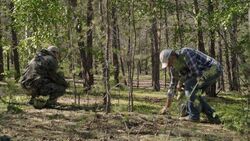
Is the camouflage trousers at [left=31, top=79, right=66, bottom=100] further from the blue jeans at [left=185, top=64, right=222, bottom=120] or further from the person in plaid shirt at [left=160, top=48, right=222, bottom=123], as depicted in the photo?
the blue jeans at [left=185, top=64, right=222, bottom=120]

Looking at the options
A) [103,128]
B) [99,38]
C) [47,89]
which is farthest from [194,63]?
[47,89]

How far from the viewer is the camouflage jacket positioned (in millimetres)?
10125

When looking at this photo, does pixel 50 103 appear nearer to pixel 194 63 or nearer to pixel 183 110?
pixel 183 110

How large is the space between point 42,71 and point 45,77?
6.1 inches

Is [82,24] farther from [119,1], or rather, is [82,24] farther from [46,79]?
[119,1]

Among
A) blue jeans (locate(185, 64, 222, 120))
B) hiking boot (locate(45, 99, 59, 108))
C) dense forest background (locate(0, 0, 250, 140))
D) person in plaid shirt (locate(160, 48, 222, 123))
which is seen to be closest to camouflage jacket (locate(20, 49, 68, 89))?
dense forest background (locate(0, 0, 250, 140))

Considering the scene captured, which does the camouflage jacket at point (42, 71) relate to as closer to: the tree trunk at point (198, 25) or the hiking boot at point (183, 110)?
the hiking boot at point (183, 110)

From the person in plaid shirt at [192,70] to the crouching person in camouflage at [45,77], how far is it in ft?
9.93

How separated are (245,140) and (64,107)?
189 inches

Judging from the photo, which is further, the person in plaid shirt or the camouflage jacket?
the camouflage jacket

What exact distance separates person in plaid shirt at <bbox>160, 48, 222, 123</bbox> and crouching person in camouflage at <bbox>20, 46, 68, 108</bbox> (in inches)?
119

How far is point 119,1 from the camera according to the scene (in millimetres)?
16016

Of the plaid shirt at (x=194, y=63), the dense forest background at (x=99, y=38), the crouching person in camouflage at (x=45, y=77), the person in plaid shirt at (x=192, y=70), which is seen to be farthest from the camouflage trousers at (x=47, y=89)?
the plaid shirt at (x=194, y=63)

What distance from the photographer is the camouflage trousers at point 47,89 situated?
33.6 ft
